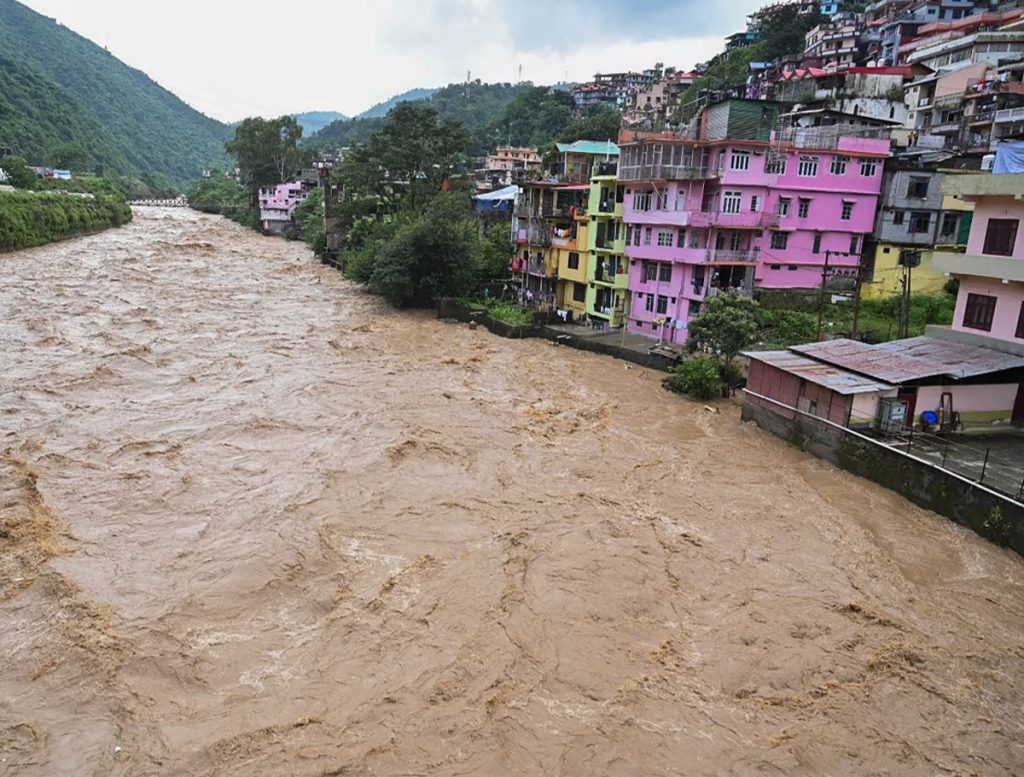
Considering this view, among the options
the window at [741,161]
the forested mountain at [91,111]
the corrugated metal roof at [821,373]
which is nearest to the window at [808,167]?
the window at [741,161]

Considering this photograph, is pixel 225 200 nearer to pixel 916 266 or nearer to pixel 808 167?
pixel 808 167

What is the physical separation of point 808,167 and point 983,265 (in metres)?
11.8

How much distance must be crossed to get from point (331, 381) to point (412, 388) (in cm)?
252

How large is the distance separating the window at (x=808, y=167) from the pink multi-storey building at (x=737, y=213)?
1.5 inches

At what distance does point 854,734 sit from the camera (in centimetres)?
859

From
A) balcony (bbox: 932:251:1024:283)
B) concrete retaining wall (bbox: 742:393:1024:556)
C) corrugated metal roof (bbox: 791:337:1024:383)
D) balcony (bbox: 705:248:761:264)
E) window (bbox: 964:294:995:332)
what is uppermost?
balcony (bbox: 932:251:1024:283)

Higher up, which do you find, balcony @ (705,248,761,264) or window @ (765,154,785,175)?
window @ (765,154,785,175)

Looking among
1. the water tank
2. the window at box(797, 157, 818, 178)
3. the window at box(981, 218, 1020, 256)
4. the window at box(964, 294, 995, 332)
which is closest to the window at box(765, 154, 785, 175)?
the window at box(797, 157, 818, 178)

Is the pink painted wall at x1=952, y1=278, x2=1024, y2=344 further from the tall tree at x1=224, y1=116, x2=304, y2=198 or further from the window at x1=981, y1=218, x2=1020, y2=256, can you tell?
the tall tree at x1=224, y1=116, x2=304, y2=198

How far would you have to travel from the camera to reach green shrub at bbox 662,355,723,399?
21.3 metres

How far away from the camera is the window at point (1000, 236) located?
17.3 m

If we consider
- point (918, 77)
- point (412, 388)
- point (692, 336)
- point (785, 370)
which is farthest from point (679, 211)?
point (918, 77)

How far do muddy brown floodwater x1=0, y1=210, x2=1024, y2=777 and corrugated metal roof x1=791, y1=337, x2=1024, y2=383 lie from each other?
257 cm

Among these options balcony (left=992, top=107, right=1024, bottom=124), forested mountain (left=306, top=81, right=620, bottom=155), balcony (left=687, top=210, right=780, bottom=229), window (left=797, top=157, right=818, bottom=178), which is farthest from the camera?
forested mountain (left=306, top=81, right=620, bottom=155)
